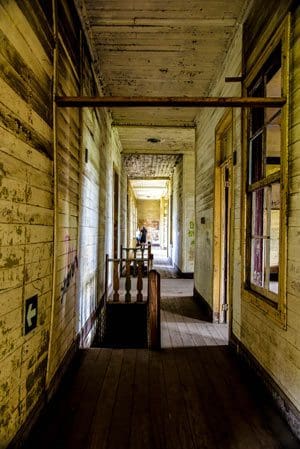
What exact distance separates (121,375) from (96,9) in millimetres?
3398

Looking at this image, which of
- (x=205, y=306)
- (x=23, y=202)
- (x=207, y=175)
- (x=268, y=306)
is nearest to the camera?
(x=23, y=202)

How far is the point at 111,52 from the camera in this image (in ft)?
12.3

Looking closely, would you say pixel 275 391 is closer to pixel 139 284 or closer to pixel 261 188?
pixel 261 188

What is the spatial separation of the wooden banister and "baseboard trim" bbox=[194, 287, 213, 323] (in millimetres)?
1262

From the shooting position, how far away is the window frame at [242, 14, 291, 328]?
6.70 feet

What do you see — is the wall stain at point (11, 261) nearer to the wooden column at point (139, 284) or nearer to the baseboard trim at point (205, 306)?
the baseboard trim at point (205, 306)

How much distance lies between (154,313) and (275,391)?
1.48m

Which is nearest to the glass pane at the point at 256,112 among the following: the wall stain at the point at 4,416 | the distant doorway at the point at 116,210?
the wall stain at the point at 4,416

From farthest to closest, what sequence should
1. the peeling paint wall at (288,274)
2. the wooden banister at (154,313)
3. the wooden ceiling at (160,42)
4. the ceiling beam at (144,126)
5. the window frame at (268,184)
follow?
the ceiling beam at (144,126), the wooden banister at (154,313), the wooden ceiling at (160,42), the window frame at (268,184), the peeling paint wall at (288,274)

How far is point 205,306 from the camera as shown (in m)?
4.77

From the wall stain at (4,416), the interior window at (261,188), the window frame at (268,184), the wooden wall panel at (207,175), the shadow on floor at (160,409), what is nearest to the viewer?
the wall stain at (4,416)

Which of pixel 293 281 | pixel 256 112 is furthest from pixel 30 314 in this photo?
pixel 256 112

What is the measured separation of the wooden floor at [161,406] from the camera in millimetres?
1804

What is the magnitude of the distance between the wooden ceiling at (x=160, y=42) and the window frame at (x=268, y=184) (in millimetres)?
691
